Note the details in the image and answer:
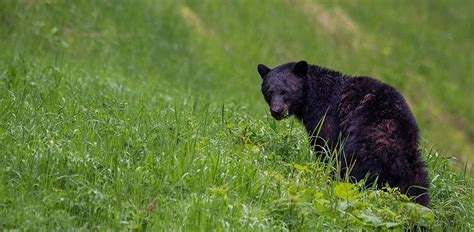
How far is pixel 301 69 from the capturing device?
852 centimetres

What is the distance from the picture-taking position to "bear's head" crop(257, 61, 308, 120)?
8359 millimetres

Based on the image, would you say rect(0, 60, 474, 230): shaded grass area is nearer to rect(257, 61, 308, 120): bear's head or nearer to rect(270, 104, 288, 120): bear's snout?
rect(270, 104, 288, 120): bear's snout

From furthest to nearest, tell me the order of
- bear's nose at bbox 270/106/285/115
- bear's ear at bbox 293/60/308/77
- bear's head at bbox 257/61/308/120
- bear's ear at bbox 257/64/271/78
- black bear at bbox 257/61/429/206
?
bear's ear at bbox 257/64/271/78 < bear's ear at bbox 293/60/308/77 < bear's head at bbox 257/61/308/120 < bear's nose at bbox 270/106/285/115 < black bear at bbox 257/61/429/206

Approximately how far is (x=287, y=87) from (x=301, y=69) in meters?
0.28

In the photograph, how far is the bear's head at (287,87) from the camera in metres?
8.36

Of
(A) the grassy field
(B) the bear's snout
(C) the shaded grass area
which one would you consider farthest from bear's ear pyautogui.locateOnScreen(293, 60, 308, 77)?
(C) the shaded grass area

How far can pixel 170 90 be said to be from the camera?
41.9ft

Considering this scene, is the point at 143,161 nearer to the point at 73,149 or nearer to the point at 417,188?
the point at 73,149

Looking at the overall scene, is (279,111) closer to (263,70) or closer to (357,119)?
(263,70)

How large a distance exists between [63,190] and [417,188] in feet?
10.4

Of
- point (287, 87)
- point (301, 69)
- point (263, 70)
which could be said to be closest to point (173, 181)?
point (287, 87)

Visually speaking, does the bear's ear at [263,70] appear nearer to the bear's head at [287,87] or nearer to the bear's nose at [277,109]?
the bear's head at [287,87]

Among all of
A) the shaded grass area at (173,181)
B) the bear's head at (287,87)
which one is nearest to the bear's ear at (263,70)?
the bear's head at (287,87)

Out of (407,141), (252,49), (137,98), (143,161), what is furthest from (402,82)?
(143,161)
